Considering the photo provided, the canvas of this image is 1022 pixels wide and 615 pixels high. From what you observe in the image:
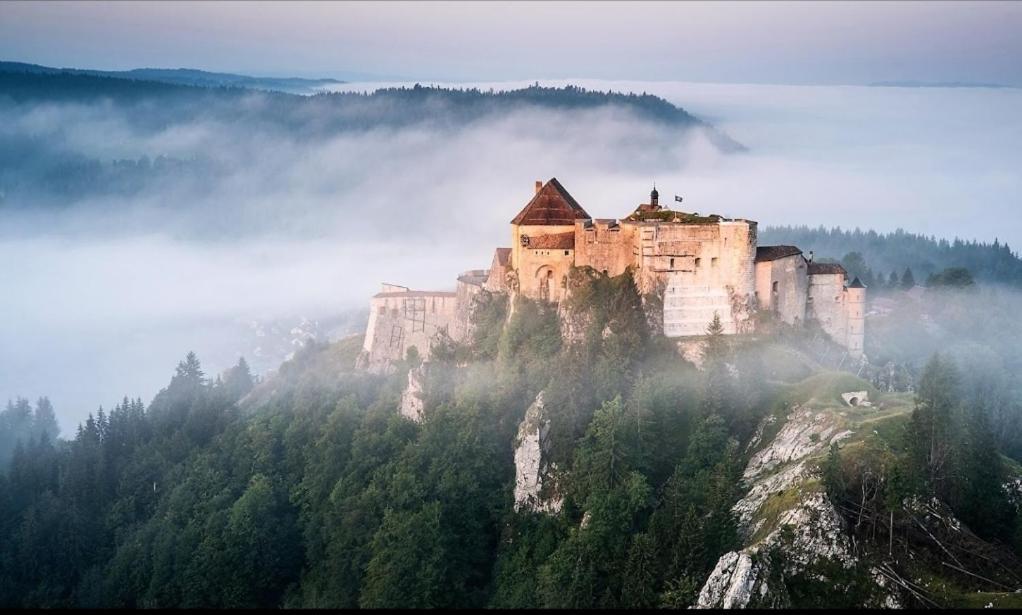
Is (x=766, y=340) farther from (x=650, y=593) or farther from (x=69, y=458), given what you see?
(x=69, y=458)

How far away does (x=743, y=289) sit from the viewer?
7450cm

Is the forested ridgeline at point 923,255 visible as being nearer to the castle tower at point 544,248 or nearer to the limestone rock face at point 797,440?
the castle tower at point 544,248

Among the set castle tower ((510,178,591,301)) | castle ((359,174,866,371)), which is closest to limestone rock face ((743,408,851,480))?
castle ((359,174,866,371))

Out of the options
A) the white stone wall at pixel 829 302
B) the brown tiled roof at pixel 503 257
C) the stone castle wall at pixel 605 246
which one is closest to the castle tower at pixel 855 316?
the white stone wall at pixel 829 302

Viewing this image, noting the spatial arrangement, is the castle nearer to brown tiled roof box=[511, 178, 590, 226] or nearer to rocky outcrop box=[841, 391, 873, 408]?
brown tiled roof box=[511, 178, 590, 226]

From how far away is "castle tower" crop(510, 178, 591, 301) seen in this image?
7869 centimetres

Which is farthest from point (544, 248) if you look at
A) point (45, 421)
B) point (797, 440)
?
point (45, 421)

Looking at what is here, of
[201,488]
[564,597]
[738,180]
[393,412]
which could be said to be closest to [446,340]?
[393,412]

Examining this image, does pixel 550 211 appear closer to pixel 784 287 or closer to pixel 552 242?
pixel 552 242

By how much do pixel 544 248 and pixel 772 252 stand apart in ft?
47.3

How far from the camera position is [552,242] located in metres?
78.8

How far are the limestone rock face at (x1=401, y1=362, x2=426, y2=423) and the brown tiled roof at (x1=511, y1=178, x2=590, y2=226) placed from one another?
1252cm

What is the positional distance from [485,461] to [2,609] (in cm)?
4045

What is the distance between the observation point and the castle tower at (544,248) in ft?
258
